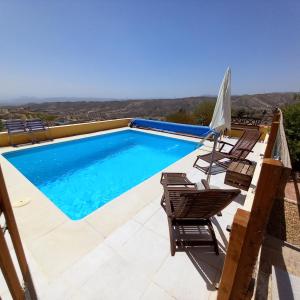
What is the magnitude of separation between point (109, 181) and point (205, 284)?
12.8 ft

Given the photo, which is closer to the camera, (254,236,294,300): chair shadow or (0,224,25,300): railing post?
(0,224,25,300): railing post

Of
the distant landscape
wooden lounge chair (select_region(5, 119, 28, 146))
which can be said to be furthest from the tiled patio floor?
the distant landscape

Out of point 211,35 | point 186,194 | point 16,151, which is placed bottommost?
point 16,151

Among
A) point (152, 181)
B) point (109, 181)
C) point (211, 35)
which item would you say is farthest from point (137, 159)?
point (211, 35)

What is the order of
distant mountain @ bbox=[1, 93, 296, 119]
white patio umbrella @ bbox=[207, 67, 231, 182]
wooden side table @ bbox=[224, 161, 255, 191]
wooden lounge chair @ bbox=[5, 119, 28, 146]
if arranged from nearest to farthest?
white patio umbrella @ bbox=[207, 67, 231, 182], wooden side table @ bbox=[224, 161, 255, 191], wooden lounge chair @ bbox=[5, 119, 28, 146], distant mountain @ bbox=[1, 93, 296, 119]

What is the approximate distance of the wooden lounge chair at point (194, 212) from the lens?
6.13 feet

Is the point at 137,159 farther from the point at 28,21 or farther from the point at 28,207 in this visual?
the point at 28,21

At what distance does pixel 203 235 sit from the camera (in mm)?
2445

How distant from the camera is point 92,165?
6.24 metres

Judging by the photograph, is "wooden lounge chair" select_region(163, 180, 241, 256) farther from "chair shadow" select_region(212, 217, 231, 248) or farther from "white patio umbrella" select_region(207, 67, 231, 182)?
"white patio umbrella" select_region(207, 67, 231, 182)

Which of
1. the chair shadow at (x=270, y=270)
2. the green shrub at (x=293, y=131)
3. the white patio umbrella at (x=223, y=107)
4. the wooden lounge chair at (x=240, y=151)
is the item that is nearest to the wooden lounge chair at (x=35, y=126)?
the wooden lounge chair at (x=240, y=151)

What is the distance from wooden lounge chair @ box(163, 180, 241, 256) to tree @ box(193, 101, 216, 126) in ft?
28.8

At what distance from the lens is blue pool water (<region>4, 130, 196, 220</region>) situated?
4418 mm

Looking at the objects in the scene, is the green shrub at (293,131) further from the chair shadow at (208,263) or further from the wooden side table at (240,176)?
the chair shadow at (208,263)
